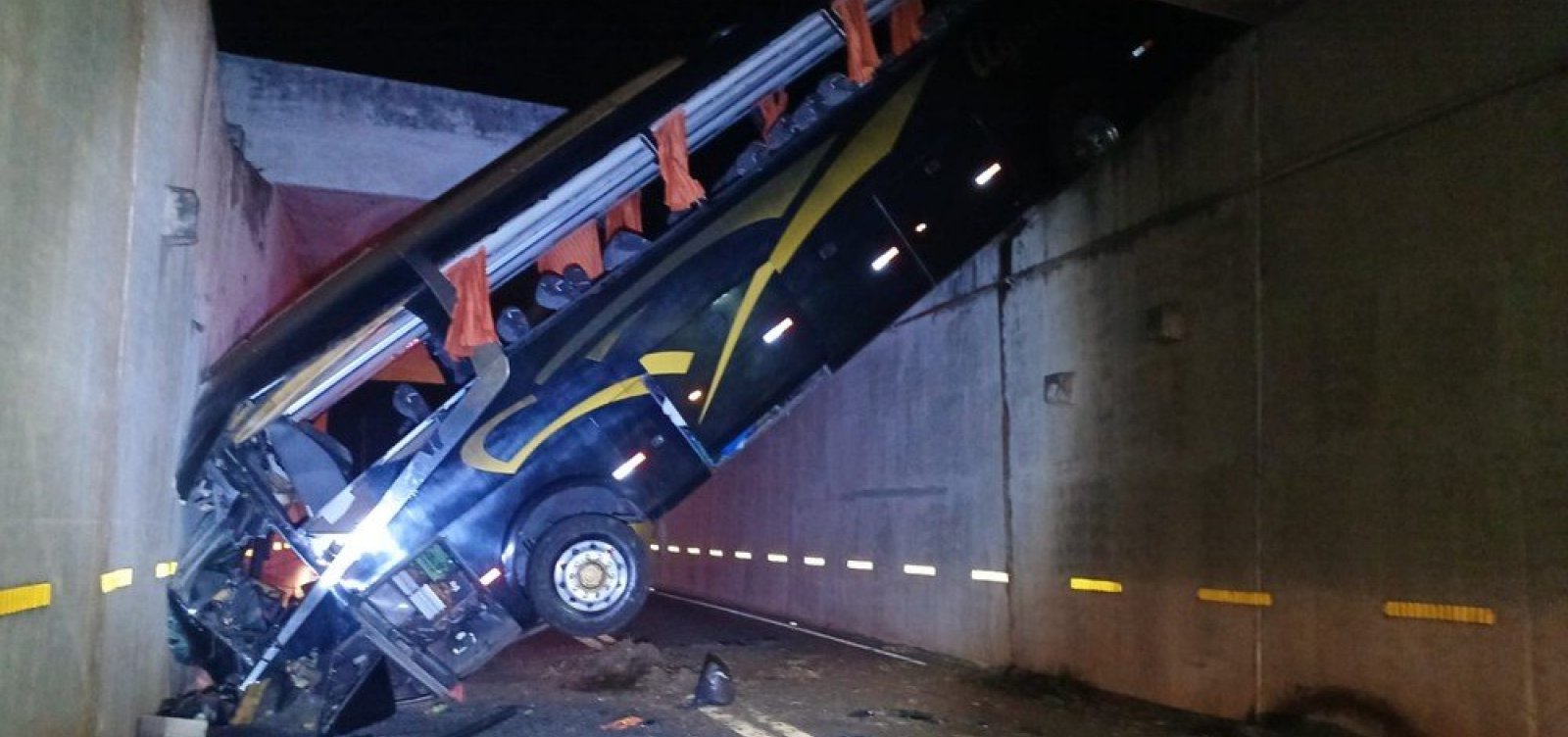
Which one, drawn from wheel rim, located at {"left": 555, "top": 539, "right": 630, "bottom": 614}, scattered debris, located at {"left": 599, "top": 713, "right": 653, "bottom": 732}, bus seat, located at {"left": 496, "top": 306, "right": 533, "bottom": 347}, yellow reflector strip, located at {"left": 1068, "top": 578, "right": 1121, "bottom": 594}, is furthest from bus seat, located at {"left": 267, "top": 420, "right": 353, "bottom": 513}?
yellow reflector strip, located at {"left": 1068, "top": 578, "right": 1121, "bottom": 594}

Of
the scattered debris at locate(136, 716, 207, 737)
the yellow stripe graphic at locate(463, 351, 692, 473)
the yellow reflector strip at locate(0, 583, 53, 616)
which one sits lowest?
the scattered debris at locate(136, 716, 207, 737)

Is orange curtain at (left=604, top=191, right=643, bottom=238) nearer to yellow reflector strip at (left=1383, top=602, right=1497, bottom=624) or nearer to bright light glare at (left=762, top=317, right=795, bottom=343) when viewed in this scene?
bright light glare at (left=762, top=317, right=795, bottom=343)

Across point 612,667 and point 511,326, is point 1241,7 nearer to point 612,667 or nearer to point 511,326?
point 511,326

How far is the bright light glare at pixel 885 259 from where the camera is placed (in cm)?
817

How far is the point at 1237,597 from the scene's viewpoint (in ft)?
23.6

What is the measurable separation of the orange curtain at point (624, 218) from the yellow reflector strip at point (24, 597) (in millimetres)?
4249

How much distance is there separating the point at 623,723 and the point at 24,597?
13.0 feet

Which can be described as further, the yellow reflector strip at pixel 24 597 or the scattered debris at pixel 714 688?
the scattered debris at pixel 714 688

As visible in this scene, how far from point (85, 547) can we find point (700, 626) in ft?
31.3

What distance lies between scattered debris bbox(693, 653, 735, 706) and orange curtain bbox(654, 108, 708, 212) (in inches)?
133

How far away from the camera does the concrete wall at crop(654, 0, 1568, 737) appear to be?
558cm

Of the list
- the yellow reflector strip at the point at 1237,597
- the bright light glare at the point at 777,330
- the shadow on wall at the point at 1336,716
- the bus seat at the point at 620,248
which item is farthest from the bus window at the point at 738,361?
the shadow on wall at the point at 1336,716

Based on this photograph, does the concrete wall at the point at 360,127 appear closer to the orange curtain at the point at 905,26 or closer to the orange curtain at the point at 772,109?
the orange curtain at the point at 772,109

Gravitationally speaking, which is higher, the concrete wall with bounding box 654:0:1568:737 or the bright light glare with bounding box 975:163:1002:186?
the bright light glare with bounding box 975:163:1002:186
